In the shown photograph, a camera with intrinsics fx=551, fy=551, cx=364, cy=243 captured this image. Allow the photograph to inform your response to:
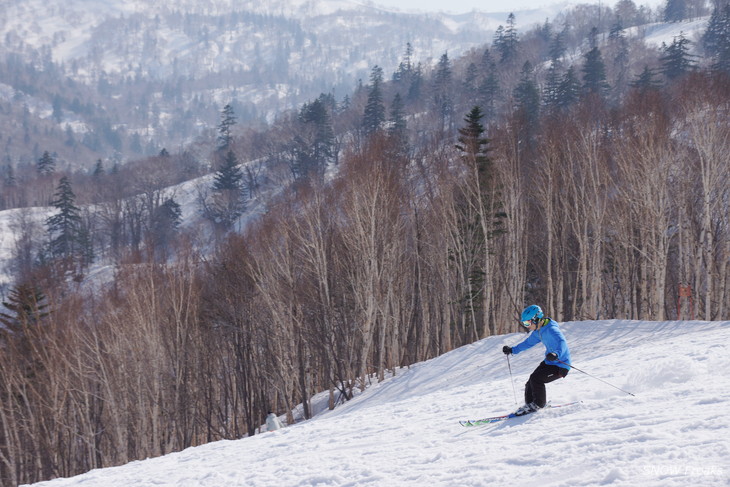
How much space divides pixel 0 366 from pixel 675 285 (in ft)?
107

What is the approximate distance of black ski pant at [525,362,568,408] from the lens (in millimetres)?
8755

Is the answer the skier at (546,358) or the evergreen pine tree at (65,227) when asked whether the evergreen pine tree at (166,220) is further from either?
the skier at (546,358)

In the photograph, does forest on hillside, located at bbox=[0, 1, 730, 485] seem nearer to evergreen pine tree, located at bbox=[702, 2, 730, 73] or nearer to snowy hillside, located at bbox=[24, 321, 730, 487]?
snowy hillside, located at bbox=[24, 321, 730, 487]

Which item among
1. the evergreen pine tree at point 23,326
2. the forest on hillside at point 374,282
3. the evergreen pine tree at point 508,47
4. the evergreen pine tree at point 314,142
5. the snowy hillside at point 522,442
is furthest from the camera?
the evergreen pine tree at point 508,47

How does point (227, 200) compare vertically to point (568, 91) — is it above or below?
below

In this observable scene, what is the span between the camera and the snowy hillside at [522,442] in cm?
600

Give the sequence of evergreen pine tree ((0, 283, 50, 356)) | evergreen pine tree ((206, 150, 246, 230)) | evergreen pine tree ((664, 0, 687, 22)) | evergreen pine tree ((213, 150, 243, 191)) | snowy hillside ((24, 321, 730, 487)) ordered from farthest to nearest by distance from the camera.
→ evergreen pine tree ((664, 0, 687, 22)) < evergreen pine tree ((213, 150, 243, 191)) < evergreen pine tree ((206, 150, 246, 230)) < evergreen pine tree ((0, 283, 50, 356)) < snowy hillside ((24, 321, 730, 487))

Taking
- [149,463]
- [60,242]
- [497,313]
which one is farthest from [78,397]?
[60,242]

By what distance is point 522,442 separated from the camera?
24.3 ft

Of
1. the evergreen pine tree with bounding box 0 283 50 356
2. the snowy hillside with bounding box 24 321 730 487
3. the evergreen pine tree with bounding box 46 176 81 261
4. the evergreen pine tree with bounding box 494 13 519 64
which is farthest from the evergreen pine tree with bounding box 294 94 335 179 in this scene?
the snowy hillside with bounding box 24 321 730 487

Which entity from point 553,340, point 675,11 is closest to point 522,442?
point 553,340

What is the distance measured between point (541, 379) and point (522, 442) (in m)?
1.66

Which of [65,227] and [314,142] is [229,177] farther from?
[65,227]

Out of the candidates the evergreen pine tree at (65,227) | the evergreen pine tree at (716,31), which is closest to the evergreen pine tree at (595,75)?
the evergreen pine tree at (716,31)
